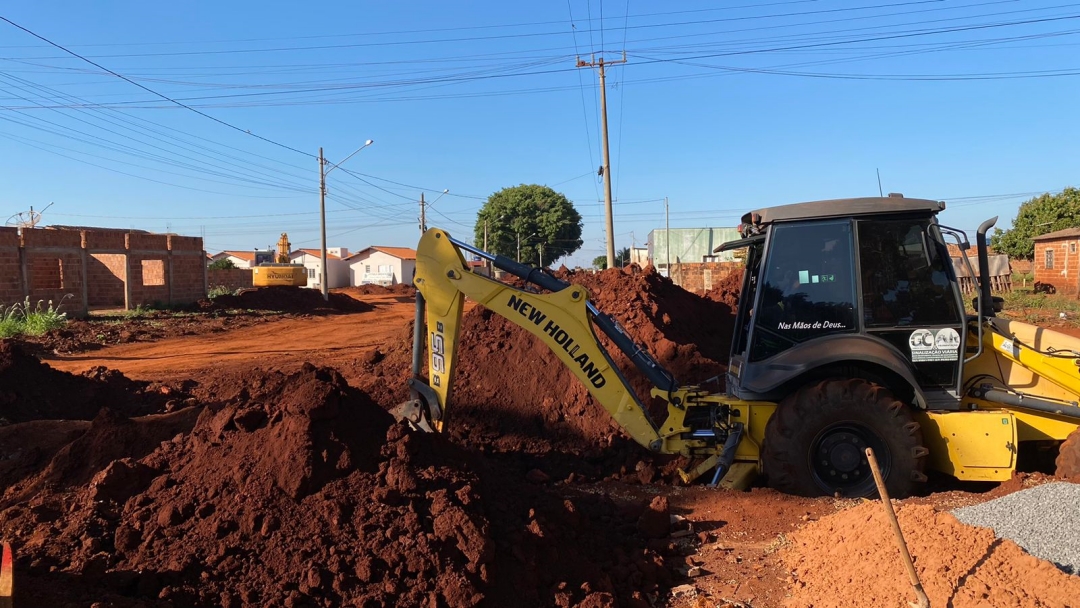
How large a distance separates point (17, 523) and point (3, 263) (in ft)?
61.3

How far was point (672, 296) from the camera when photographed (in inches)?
535

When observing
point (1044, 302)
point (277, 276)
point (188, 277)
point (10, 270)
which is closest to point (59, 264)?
point (188, 277)

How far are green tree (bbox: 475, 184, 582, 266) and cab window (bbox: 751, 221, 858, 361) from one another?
175ft

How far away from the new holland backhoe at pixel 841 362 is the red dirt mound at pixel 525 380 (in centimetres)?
193

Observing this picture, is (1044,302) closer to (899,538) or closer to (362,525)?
(899,538)

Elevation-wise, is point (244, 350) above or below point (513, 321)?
below

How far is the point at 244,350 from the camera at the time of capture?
53.0 feet

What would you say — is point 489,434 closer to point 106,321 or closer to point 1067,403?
point 1067,403

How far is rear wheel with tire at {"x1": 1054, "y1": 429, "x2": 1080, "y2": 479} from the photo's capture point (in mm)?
5109

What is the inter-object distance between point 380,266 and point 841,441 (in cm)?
5644

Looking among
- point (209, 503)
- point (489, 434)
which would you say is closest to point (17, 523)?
point (209, 503)

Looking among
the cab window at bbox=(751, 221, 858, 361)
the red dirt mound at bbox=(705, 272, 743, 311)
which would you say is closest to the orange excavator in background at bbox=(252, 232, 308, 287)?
the red dirt mound at bbox=(705, 272, 743, 311)

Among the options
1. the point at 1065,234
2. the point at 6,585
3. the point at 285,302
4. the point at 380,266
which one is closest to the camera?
the point at 6,585

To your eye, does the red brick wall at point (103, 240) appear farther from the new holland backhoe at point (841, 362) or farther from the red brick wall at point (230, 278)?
the new holland backhoe at point (841, 362)
